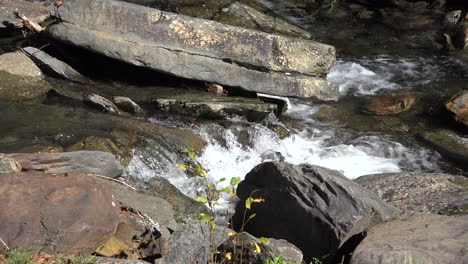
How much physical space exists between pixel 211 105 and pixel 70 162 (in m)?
2.95

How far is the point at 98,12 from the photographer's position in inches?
301

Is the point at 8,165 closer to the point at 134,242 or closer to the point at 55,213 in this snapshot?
the point at 55,213

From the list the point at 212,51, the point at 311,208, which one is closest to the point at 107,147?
the point at 212,51

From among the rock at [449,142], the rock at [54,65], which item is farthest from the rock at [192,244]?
the rock at [54,65]

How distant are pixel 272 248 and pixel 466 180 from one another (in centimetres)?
362

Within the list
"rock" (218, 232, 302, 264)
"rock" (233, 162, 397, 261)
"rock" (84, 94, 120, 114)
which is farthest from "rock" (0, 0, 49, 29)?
→ "rock" (218, 232, 302, 264)

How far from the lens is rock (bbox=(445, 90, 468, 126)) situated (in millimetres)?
8064

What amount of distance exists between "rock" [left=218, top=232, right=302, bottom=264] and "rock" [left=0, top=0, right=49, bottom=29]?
7.34 meters

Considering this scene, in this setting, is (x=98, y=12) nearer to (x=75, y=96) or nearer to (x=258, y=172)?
(x=75, y=96)

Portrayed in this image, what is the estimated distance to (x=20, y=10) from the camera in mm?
9961

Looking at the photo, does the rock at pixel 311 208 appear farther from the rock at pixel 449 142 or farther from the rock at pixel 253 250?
the rock at pixel 449 142

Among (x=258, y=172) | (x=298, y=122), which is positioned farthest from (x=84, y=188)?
(x=298, y=122)

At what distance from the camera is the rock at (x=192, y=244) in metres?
3.57

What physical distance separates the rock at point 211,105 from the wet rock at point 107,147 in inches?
51.2
